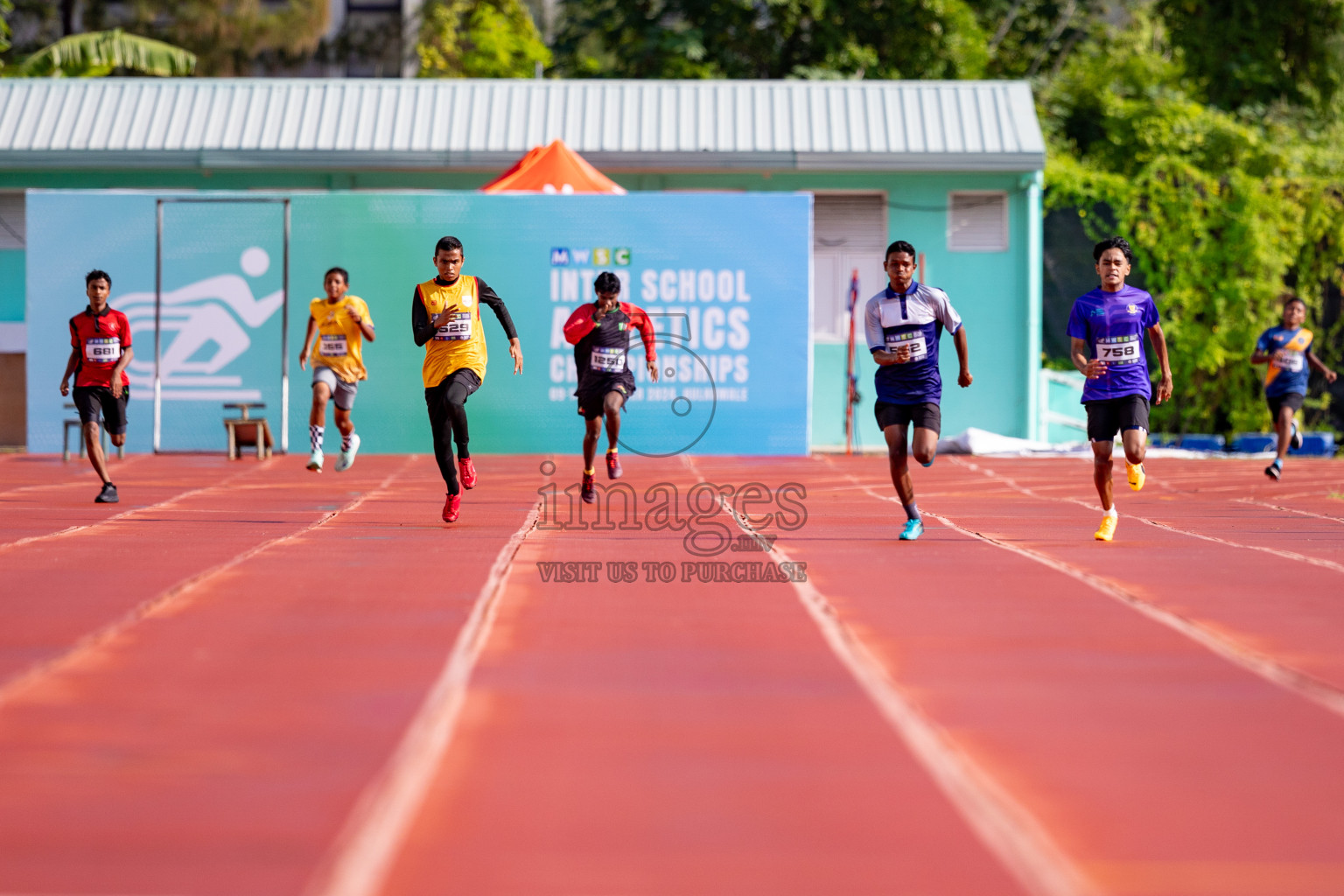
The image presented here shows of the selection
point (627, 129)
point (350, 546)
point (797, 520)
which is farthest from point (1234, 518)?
point (627, 129)

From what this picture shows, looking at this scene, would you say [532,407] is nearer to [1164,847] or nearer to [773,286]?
[773,286]

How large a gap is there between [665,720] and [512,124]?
1838 centimetres

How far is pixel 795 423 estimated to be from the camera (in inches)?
782

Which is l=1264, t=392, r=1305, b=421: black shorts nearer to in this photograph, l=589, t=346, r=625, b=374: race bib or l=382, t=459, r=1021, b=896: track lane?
l=589, t=346, r=625, b=374: race bib

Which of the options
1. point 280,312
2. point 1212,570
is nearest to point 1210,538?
point 1212,570

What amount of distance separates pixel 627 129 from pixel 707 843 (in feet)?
63.2

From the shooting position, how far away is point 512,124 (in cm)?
2241

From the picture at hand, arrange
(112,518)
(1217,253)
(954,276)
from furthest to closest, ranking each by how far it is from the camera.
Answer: (1217,253) → (954,276) → (112,518)

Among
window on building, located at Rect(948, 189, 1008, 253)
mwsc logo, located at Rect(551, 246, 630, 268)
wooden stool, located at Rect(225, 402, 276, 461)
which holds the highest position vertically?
window on building, located at Rect(948, 189, 1008, 253)

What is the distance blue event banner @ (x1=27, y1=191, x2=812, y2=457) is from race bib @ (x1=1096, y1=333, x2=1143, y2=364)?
980cm

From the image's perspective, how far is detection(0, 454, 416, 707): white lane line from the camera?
550cm

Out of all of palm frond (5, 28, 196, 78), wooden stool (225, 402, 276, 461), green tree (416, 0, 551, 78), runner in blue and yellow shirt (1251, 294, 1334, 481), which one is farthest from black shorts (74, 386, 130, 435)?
green tree (416, 0, 551, 78)

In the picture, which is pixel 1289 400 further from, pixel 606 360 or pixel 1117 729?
pixel 1117 729

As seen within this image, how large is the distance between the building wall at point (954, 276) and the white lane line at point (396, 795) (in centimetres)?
1645
